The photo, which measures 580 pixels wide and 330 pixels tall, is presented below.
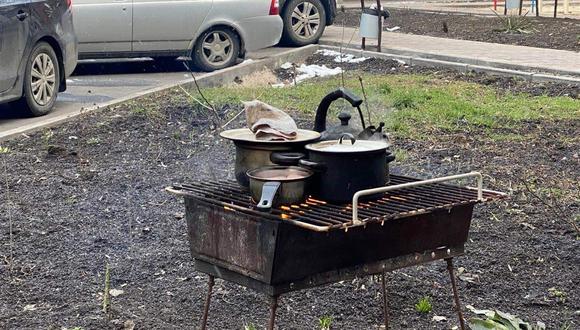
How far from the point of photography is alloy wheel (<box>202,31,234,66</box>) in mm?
14008

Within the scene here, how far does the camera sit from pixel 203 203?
4.29 metres

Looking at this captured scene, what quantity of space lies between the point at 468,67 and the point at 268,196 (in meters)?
9.15

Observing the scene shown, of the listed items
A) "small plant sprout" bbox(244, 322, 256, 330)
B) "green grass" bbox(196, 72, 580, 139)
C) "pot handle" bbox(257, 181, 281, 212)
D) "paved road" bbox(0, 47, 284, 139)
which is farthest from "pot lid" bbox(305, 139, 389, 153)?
"paved road" bbox(0, 47, 284, 139)

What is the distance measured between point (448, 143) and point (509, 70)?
398cm

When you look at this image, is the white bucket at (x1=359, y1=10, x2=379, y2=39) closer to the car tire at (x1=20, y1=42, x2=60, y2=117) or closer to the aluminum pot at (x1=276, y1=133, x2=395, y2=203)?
the car tire at (x1=20, y1=42, x2=60, y2=117)

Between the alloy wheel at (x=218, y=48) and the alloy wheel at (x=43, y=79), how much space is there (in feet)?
11.3

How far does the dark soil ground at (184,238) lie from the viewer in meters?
5.16

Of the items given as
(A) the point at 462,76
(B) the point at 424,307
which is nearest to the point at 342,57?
(A) the point at 462,76

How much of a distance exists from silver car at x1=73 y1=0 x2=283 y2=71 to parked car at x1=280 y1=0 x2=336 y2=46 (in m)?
1.41

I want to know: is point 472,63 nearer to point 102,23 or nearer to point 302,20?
point 302,20

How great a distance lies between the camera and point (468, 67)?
12.6m

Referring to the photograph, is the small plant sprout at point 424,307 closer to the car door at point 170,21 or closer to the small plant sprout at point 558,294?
the small plant sprout at point 558,294

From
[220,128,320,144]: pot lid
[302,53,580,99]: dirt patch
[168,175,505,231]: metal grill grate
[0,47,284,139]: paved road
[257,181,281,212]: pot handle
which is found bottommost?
[0,47,284,139]: paved road

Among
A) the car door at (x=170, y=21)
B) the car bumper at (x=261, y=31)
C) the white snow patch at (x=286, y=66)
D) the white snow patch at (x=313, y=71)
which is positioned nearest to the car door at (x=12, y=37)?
the car door at (x=170, y=21)
